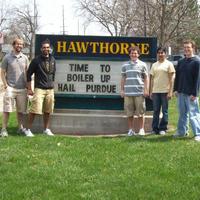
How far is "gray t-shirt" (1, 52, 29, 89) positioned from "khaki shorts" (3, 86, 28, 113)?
0.10 metres

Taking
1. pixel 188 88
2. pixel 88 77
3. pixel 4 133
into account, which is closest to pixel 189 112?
pixel 188 88

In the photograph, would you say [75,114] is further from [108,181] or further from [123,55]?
[108,181]

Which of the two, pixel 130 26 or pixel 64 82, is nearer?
pixel 64 82

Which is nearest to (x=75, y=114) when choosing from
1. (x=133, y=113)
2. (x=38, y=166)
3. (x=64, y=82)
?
(x=64, y=82)

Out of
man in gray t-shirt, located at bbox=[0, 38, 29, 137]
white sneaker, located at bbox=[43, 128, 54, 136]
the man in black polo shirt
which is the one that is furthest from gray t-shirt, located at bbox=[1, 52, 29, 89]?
white sneaker, located at bbox=[43, 128, 54, 136]

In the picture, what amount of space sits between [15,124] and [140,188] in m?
6.15

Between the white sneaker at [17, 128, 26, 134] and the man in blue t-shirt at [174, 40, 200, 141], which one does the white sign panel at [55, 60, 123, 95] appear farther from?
the man in blue t-shirt at [174, 40, 200, 141]

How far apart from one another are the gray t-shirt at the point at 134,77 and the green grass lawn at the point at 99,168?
0.91 metres

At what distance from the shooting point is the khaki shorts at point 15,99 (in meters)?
10.2

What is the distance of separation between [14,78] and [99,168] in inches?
136

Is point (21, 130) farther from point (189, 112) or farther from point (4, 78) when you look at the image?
point (189, 112)

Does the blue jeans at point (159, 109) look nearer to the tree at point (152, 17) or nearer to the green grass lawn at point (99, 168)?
the green grass lawn at point (99, 168)

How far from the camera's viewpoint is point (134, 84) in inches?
405

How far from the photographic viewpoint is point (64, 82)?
454 inches
